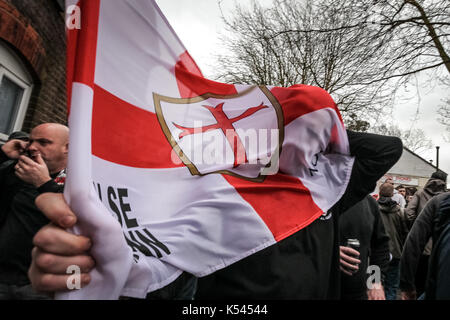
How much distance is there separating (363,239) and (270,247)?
1262 mm

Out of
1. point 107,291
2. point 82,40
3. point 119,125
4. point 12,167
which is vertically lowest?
point 107,291

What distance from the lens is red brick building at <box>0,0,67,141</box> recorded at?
2732 millimetres

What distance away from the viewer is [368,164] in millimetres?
1561

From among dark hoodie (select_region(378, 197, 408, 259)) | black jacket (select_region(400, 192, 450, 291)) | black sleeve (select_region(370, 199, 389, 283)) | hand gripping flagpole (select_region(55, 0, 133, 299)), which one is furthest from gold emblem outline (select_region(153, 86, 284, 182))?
dark hoodie (select_region(378, 197, 408, 259))

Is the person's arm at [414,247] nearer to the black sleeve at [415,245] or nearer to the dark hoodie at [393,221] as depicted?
the black sleeve at [415,245]

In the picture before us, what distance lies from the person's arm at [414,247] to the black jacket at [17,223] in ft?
8.84

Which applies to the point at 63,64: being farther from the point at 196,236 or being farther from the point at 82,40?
the point at 196,236

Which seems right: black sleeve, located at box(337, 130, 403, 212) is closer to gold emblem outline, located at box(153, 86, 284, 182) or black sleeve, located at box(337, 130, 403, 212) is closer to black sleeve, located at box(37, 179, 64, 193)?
gold emblem outline, located at box(153, 86, 284, 182)

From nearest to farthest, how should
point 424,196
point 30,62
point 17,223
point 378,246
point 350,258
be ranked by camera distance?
point 350,258
point 17,223
point 378,246
point 30,62
point 424,196
